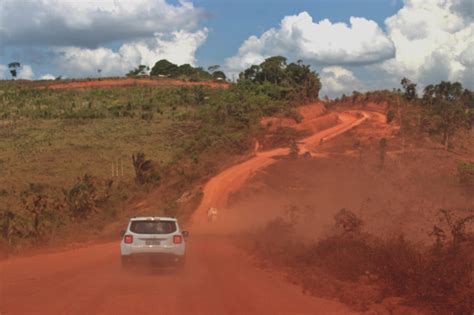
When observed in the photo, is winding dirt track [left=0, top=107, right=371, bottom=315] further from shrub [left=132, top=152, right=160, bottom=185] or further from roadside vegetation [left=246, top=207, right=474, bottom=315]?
shrub [left=132, top=152, right=160, bottom=185]

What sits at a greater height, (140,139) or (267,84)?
(267,84)

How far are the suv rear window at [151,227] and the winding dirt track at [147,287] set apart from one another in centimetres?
107

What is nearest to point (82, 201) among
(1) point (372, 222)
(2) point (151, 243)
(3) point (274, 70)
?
(2) point (151, 243)

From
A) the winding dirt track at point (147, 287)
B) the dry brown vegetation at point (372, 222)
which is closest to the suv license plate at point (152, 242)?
the winding dirt track at point (147, 287)

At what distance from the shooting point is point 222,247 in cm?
2000

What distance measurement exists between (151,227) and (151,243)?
49cm

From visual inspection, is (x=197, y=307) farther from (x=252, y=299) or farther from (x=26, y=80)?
(x=26, y=80)

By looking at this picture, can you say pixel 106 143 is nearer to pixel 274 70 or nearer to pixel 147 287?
pixel 274 70

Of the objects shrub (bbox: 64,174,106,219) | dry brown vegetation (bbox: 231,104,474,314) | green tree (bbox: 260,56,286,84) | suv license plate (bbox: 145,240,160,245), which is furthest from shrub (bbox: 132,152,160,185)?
green tree (bbox: 260,56,286,84)

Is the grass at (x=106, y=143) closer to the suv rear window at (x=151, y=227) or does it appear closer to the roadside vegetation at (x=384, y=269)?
the suv rear window at (x=151, y=227)

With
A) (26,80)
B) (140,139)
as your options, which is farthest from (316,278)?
(26,80)

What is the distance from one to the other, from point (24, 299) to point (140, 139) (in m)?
37.7

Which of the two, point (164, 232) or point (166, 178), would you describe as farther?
point (166, 178)

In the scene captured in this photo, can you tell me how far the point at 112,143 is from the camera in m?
47.5
